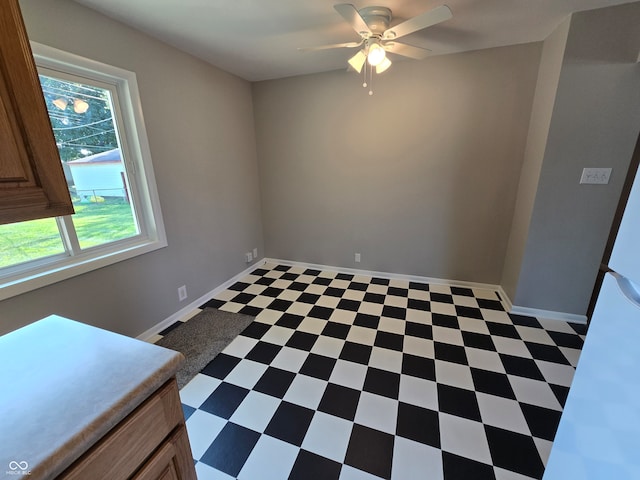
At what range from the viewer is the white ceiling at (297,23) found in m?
1.60

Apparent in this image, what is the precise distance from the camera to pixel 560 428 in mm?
844

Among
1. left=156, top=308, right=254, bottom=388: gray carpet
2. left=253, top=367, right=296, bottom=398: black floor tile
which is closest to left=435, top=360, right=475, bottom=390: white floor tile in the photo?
left=253, top=367, right=296, bottom=398: black floor tile

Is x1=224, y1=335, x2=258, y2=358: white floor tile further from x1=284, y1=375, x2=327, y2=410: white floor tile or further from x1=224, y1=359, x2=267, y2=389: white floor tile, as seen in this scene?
x1=284, y1=375, x2=327, y2=410: white floor tile

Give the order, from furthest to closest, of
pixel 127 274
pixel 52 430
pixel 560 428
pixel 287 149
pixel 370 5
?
1. pixel 287 149
2. pixel 127 274
3. pixel 370 5
4. pixel 560 428
5. pixel 52 430

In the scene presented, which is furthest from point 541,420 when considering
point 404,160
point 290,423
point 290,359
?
point 404,160

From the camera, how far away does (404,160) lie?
2.75 meters

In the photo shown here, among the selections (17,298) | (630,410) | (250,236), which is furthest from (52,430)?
(250,236)

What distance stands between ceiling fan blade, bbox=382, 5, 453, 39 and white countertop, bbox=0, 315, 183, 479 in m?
1.95

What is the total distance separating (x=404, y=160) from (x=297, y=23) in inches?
61.9

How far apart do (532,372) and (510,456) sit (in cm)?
73

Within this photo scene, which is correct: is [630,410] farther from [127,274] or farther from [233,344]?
[127,274]

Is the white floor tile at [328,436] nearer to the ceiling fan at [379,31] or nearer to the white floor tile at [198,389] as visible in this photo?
the white floor tile at [198,389]

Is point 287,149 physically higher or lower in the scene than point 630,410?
higher

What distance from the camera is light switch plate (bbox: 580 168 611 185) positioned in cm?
192
